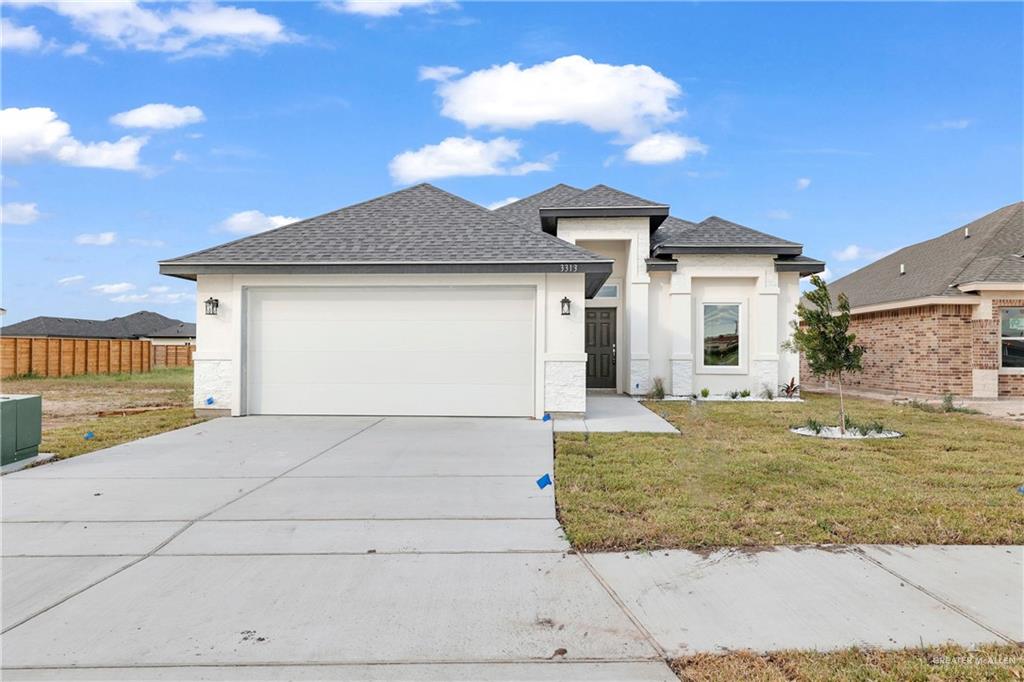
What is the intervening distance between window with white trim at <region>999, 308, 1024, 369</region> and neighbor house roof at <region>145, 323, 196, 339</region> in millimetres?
62609

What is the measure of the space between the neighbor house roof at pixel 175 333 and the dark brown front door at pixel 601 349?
179 feet

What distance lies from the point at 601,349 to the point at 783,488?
1125 centimetres

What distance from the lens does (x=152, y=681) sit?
2.92 m

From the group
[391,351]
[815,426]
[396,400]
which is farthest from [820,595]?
[391,351]

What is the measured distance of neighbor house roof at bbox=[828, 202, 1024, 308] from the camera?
17.2m

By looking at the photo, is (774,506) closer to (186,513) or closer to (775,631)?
(775,631)

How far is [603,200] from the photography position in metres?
16.6

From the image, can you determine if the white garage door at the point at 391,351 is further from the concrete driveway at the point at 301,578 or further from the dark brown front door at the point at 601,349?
the dark brown front door at the point at 601,349

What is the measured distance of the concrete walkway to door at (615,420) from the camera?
34.1 feet

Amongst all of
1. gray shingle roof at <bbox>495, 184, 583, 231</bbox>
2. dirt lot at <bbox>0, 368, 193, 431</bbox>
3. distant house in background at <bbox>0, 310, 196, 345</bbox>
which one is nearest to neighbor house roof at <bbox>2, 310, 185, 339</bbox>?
distant house in background at <bbox>0, 310, 196, 345</bbox>

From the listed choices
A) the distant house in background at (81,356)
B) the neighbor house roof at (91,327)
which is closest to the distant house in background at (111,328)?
the neighbor house roof at (91,327)

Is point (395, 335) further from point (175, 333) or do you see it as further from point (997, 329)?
point (175, 333)

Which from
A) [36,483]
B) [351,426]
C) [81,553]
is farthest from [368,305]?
[81,553]

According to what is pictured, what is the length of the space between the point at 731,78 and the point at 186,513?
14.5m
